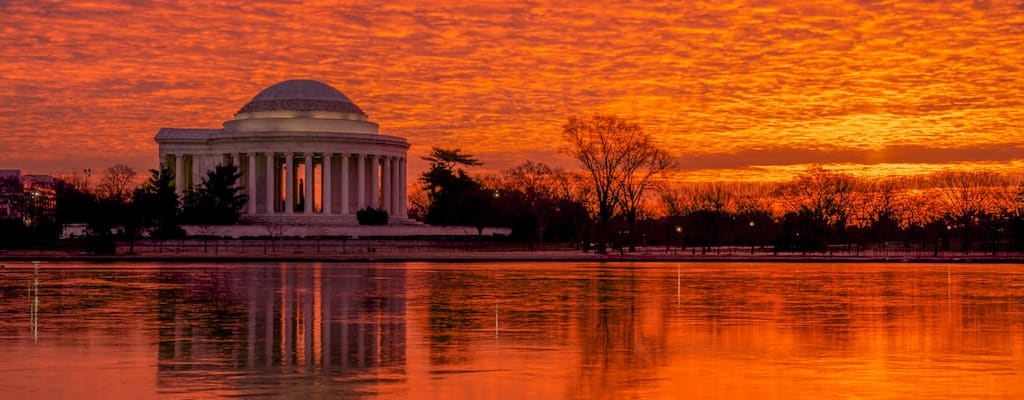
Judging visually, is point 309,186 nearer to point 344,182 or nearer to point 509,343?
point 344,182

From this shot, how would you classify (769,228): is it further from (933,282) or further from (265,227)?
(933,282)

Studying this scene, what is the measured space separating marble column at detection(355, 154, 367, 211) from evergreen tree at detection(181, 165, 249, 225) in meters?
12.4

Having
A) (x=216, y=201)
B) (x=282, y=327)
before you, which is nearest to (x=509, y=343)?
(x=282, y=327)

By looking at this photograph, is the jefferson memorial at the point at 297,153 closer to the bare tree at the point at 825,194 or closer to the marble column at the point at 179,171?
the marble column at the point at 179,171

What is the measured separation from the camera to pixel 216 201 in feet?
367

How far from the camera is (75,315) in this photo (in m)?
26.5

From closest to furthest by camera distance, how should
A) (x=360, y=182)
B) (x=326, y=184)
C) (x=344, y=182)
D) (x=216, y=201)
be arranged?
1. (x=216, y=201)
2. (x=344, y=182)
3. (x=326, y=184)
4. (x=360, y=182)

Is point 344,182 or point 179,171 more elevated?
point 179,171

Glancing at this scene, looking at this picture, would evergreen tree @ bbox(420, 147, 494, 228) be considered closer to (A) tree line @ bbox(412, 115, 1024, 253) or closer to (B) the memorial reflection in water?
(A) tree line @ bbox(412, 115, 1024, 253)

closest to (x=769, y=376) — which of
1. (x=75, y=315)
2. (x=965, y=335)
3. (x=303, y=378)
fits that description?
(x=303, y=378)

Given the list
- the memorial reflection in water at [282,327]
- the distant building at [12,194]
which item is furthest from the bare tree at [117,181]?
the memorial reflection in water at [282,327]

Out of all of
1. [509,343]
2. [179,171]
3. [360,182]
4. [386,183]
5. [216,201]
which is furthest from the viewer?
[386,183]

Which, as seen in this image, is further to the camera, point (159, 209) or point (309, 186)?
point (309, 186)

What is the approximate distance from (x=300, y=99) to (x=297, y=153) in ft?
19.6
